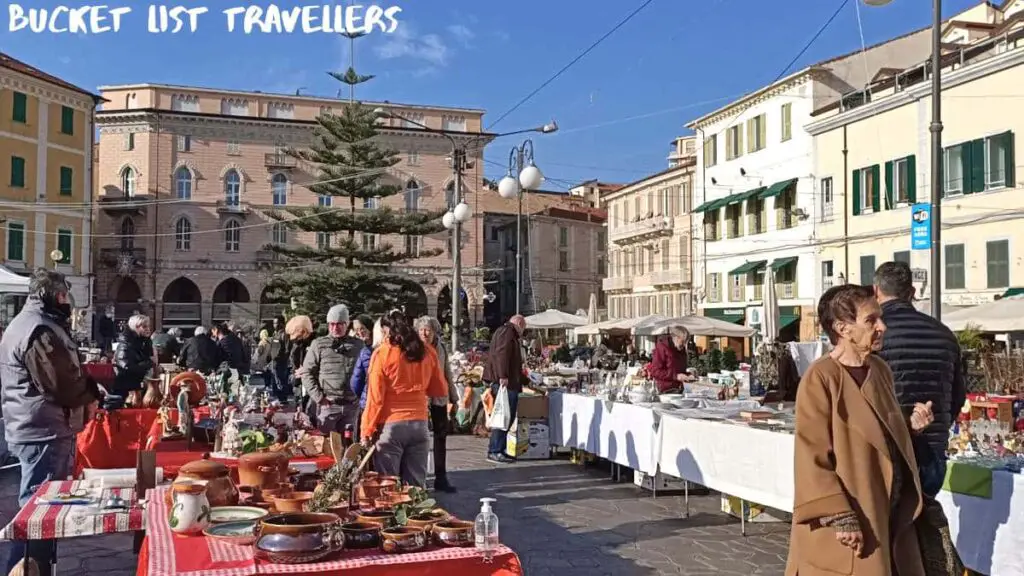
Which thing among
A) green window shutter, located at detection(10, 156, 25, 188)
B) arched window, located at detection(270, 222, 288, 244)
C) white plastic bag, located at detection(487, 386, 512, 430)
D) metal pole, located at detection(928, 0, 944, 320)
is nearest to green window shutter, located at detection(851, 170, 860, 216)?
metal pole, located at detection(928, 0, 944, 320)

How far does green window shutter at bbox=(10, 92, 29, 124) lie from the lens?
1465 inches

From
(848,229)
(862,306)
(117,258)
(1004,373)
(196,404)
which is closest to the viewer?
(862,306)

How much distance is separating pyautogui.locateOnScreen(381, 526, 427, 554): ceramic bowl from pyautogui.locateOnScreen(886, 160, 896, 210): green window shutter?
25.0m

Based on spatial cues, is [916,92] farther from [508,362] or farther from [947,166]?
[508,362]

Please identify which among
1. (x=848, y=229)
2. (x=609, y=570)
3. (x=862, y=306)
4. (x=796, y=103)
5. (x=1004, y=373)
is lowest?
(x=609, y=570)

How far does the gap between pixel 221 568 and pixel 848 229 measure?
89.3 ft

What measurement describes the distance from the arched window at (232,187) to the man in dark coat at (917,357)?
45845mm

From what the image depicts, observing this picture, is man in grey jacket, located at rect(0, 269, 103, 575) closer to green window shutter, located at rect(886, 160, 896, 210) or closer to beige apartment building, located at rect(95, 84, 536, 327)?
green window shutter, located at rect(886, 160, 896, 210)

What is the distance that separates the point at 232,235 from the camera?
155 feet

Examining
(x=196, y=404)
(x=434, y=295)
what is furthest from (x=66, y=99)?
(x=196, y=404)

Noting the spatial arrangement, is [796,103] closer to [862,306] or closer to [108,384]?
[108,384]

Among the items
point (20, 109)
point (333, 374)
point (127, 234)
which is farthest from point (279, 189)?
point (333, 374)

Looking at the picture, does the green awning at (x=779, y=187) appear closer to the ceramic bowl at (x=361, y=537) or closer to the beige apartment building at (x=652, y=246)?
the beige apartment building at (x=652, y=246)

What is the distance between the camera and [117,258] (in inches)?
1774
